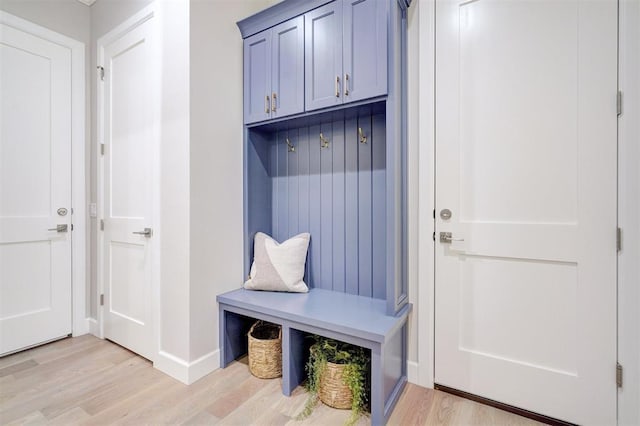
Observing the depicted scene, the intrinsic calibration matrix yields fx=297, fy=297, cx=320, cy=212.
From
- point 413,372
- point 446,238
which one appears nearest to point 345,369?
point 413,372

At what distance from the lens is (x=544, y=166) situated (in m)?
1.41

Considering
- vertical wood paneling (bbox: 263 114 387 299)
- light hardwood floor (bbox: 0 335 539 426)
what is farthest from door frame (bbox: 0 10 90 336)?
vertical wood paneling (bbox: 263 114 387 299)

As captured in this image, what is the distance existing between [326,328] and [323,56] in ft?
4.90

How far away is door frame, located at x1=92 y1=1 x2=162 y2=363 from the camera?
1896 mm

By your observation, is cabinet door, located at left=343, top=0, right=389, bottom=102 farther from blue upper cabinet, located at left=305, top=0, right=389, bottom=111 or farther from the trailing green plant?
the trailing green plant

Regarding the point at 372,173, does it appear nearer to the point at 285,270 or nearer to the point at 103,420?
the point at 285,270

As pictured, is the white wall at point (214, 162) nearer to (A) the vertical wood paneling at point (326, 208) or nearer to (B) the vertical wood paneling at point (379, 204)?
(A) the vertical wood paneling at point (326, 208)

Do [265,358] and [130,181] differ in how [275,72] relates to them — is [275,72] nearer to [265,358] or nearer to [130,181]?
[130,181]

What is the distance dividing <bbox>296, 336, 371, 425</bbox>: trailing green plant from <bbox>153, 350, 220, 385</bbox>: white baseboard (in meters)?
0.62

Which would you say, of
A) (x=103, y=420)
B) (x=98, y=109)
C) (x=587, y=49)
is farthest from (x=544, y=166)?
(x=98, y=109)

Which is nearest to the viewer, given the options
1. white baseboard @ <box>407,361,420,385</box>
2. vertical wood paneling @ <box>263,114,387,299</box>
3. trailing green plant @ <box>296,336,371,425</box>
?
trailing green plant @ <box>296,336,371,425</box>

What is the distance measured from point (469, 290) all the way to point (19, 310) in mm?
2997

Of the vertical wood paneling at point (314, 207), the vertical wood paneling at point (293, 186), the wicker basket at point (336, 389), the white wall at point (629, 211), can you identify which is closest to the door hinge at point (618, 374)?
the white wall at point (629, 211)

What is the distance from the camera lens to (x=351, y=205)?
6.26 feet
